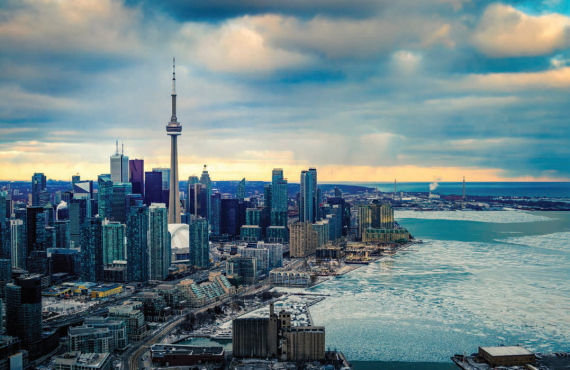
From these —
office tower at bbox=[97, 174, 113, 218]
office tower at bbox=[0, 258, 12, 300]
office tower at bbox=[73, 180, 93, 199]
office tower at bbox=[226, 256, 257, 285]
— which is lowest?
office tower at bbox=[226, 256, 257, 285]

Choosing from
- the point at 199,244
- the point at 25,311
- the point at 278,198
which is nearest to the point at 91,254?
the point at 199,244

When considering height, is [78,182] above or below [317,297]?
above

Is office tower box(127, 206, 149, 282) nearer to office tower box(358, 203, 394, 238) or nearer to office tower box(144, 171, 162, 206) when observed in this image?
office tower box(358, 203, 394, 238)

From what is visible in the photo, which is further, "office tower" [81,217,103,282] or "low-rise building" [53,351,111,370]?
"office tower" [81,217,103,282]

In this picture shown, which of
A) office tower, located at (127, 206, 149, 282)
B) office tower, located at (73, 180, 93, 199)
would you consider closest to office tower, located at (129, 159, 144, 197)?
office tower, located at (73, 180, 93, 199)

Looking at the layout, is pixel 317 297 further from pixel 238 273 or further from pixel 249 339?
pixel 249 339

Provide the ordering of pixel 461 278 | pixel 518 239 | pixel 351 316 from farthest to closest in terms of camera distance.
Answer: pixel 518 239, pixel 461 278, pixel 351 316

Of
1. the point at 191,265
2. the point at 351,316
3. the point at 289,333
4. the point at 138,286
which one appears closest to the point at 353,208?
the point at 191,265
